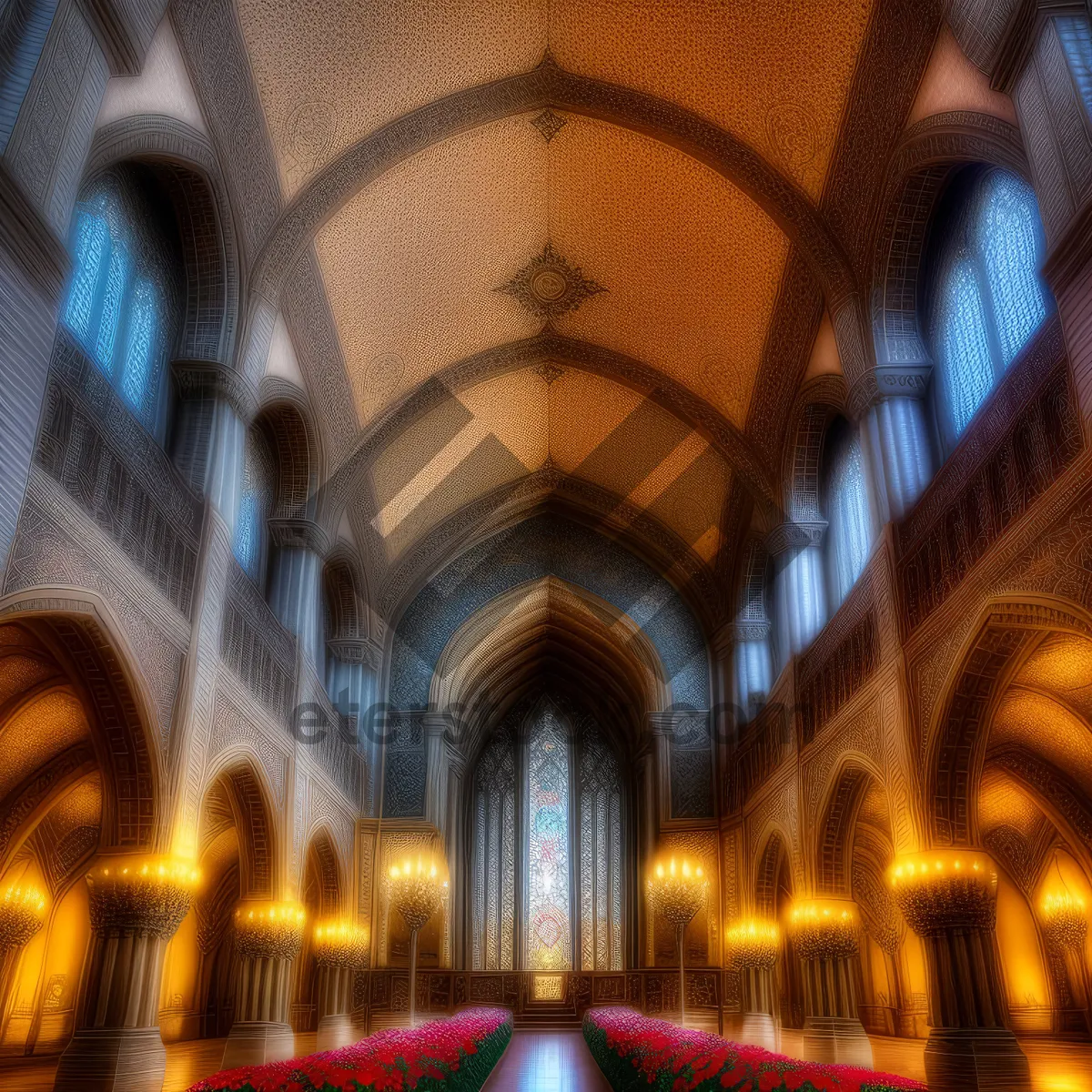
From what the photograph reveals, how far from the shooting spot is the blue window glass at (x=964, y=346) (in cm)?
1173

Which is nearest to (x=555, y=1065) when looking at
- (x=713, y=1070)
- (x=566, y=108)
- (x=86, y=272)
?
(x=713, y=1070)

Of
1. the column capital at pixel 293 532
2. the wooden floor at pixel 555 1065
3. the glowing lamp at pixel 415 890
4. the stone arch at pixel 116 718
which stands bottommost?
the wooden floor at pixel 555 1065

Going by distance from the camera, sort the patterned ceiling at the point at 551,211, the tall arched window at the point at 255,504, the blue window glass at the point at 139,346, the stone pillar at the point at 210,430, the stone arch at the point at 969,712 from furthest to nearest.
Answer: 1. the tall arched window at the point at 255,504
2. the patterned ceiling at the point at 551,211
3. the stone pillar at the point at 210,430
4. the blue window glass at the point at 139,346
5. the stone arch at the point at 969,712

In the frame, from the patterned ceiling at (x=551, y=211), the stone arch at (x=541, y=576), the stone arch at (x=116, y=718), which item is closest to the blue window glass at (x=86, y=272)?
the patterned ceiling at (x=551, y=211)

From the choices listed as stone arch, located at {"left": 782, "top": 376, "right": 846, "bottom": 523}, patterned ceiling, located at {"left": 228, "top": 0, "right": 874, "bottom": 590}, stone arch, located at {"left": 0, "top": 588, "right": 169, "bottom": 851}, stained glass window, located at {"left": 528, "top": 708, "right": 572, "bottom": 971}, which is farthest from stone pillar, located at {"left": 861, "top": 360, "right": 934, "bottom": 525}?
stained glass window, located at {"left": 528, "top": 708, "right": 572, "bottom": 971}

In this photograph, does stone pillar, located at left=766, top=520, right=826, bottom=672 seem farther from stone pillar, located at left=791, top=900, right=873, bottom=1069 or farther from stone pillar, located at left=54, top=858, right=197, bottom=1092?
stone pillar, located at left=54, top=858, right=197, bottom=1092

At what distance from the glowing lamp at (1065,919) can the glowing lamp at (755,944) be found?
186 inches

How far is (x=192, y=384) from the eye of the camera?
1291 centimetres

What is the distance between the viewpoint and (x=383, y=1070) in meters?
5.89

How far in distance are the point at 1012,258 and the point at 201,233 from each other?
→ 30.3 feet

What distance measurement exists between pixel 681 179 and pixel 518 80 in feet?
8.67

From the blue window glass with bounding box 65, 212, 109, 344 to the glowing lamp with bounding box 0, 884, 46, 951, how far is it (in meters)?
10.5

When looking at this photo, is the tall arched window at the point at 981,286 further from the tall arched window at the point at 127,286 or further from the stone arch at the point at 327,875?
the stone arch at the point at 327,875

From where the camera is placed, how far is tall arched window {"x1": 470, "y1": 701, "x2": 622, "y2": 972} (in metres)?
25.8
